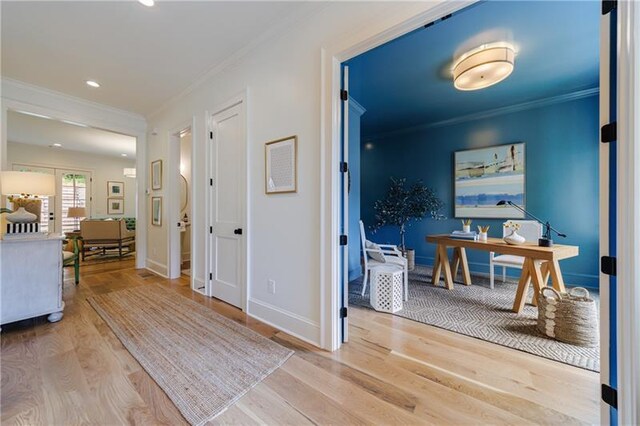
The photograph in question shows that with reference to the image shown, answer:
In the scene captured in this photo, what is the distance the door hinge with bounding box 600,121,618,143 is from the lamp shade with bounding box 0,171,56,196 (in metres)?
4.17

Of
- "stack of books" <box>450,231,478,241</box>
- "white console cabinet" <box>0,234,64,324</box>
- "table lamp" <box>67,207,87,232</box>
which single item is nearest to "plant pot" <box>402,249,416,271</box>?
"stack of books" <box>450,231,478,241</box>

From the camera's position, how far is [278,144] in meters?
2.28

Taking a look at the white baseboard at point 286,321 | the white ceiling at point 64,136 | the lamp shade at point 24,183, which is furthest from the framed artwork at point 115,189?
the white baseboard at point 286,321

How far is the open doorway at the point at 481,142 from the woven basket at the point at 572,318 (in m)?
0.06

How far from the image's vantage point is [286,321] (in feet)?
7.27

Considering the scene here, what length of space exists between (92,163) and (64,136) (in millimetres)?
1796

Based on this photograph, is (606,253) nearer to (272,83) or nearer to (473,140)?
(272,83)

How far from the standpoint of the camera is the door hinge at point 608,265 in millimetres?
1062

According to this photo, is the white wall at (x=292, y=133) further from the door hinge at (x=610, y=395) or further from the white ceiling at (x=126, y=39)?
the door hinge at (x=610, y=395)

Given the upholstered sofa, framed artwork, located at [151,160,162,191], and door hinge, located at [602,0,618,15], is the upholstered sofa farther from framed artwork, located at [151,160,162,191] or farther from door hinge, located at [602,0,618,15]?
door hinge, located at [602,0,618,15]

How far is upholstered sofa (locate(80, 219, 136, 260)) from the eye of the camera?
519 cm

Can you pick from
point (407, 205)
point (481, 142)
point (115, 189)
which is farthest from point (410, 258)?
point (115, 189)

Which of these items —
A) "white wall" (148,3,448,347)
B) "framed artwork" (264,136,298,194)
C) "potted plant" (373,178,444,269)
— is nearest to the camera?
"white wall" (148,3,448,347)

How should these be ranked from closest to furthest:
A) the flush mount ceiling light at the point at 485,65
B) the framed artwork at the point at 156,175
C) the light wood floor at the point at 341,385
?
the light wood floor at the point at 341,385, the flush mount ceiling light at the point at 485,65, the framed artwork at the point at 156,175
